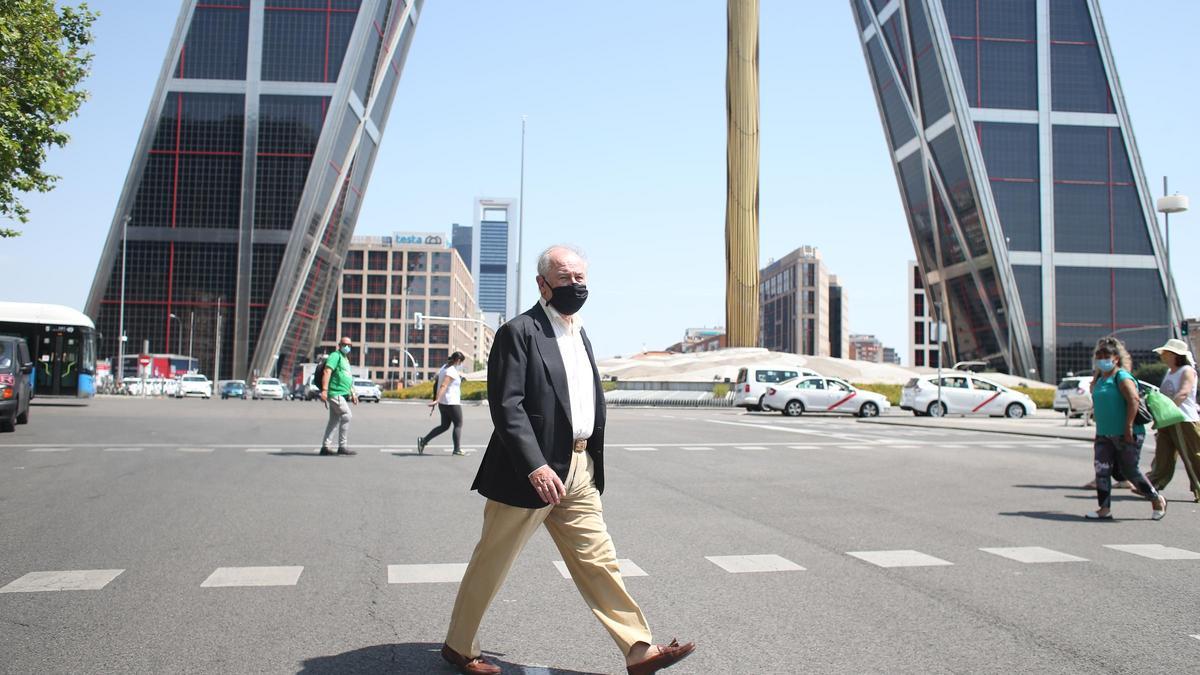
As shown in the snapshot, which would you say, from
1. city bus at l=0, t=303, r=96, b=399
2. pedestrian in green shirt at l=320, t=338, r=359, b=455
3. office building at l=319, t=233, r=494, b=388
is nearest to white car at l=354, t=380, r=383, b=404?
city bus at l=0, t=303, r=96, b=399

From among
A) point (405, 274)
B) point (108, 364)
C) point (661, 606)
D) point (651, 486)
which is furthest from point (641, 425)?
point (405, 274)

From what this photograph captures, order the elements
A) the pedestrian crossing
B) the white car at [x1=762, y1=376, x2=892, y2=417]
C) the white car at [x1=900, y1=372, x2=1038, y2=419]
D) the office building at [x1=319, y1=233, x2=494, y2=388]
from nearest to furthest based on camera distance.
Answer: the pedestrian crossing < the white car at [x1=762, y1=376, x2=892, y2=417] < the white car at [x1=900, y1=372, x2=1038, y2=419] < the office building at [x1=319, y1=233, x2=494, y2=388]

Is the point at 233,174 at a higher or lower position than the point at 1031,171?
lower

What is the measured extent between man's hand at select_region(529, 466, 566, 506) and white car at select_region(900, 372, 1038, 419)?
3152cm

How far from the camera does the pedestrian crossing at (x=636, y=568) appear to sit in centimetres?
541

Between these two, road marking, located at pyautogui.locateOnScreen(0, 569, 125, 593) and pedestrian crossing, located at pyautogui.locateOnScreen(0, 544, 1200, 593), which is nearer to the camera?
road marking, located at pyautogui.locateOnScreen(0, 569, 125, 593)

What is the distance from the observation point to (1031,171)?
3095 inches

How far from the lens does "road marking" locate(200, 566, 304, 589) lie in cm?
542

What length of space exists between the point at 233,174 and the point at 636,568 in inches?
3111

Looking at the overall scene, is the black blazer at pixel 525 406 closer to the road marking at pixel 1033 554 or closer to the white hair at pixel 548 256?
the white hair at pixel 548 256

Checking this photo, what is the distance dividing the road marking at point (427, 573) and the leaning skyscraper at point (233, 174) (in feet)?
244

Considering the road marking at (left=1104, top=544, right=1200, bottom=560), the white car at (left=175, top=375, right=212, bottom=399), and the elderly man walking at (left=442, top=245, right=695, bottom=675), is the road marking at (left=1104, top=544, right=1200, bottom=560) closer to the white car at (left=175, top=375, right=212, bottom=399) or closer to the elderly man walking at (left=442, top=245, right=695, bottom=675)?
the elderly man walking at (left=442, top=245, right=695, bottom=675)

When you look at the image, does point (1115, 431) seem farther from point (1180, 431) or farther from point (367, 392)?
point (367, 392)

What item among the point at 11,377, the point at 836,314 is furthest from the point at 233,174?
the point at 836,314
